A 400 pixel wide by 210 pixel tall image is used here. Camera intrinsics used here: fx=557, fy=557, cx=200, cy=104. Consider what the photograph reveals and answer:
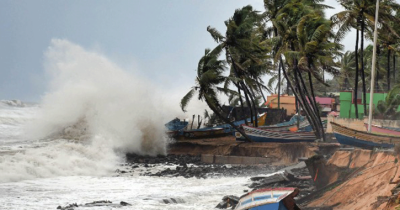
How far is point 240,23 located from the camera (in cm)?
3666

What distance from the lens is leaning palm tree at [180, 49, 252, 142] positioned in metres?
32.5

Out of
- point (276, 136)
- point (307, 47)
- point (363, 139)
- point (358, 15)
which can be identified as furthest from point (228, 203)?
point (358, 15)

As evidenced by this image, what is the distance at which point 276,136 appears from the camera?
32562 millimetres

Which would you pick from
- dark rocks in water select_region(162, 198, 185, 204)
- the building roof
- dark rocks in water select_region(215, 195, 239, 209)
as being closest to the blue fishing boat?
dark rocks in water select_region(162, 198, 185, 204)

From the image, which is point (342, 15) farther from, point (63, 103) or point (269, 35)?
point (63, 103)

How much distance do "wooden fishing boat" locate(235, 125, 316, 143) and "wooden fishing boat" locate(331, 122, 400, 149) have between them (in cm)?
668

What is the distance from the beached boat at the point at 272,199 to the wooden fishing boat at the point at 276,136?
67.6ft

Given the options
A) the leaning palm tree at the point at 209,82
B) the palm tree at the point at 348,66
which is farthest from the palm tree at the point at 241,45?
the palm tree at the point at 348,66

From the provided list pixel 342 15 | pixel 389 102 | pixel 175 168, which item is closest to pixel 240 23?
pixel 342 15

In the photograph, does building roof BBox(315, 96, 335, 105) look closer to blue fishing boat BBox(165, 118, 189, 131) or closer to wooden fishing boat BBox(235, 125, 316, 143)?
blue fishing boat BBox(165, 118, 189, 131)

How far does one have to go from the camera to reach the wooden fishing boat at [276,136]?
105ft

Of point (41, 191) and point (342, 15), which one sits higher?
point (342, 15)

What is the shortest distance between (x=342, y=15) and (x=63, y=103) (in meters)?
21.0

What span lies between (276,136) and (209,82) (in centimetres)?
505
